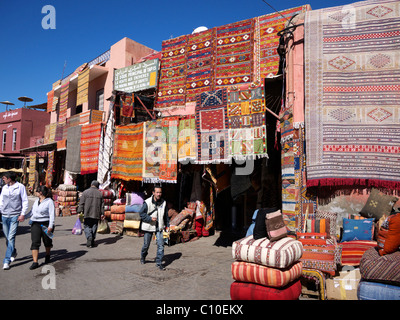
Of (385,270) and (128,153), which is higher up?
(128,153)

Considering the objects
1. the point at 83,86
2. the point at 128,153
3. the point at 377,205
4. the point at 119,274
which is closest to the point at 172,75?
the point at 128,153

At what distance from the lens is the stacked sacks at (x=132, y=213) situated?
9.63 m

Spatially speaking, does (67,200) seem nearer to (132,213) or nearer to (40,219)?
(132,213)

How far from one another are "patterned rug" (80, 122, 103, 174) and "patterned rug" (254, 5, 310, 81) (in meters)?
6.67

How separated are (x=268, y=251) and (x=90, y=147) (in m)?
10.4

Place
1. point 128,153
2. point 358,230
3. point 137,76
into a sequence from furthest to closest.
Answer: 1. point 137,76
2. point 128,153
3. point 358,230

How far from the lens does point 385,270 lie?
379cm

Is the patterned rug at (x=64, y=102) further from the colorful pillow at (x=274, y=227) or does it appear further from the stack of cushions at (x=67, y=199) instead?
the colorful pillow at (x=274, y=227)

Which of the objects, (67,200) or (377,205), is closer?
(377,205)
